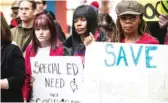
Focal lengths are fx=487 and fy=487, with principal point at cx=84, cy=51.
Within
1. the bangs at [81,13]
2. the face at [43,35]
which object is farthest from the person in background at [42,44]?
the bangs at [81,13]

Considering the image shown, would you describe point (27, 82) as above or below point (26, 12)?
below

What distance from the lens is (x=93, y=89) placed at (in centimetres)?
400

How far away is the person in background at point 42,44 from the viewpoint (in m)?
4.27

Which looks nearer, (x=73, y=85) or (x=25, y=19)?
(x=73, y=85)

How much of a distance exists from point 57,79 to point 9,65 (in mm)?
684

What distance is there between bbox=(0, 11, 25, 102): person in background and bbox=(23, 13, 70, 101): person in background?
533 mm

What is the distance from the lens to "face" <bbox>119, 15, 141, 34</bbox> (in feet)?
13.0

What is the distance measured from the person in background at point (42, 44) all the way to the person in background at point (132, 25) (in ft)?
1.92

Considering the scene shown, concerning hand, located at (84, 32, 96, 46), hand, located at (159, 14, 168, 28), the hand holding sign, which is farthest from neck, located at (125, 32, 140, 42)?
hand, located at (159, 14, 168, 28)

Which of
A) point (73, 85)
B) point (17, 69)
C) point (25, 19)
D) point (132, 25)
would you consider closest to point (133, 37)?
point (132, 25)

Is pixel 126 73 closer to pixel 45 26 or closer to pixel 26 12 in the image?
pixel 45 26

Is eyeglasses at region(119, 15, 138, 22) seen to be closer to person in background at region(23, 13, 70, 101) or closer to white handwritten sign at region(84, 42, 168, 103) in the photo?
white handwritten sign at region(84, 42, 168, 103)

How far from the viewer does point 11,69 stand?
12.1 ft

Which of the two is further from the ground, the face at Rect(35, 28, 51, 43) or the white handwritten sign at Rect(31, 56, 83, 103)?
the face at Rect(35, 28, 51, 43)
